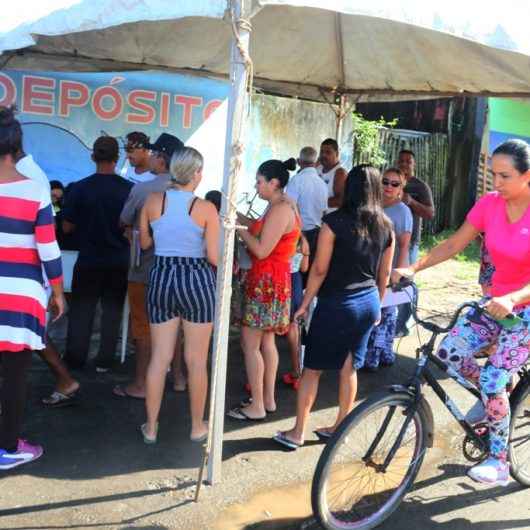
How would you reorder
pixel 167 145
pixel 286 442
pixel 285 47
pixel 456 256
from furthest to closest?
pixel 456 256 < pixel 285 47 < pixel 167 145 < pixel 286 442

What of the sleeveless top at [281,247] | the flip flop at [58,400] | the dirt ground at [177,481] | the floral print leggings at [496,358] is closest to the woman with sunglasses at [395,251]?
the dirt ground at [177,481]

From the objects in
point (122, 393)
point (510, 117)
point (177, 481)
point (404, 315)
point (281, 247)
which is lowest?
point (177, 481)

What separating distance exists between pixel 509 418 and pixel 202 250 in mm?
1934

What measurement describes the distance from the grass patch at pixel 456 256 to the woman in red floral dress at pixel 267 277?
7.46m

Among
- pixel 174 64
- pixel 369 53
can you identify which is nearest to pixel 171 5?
pixel 174 64

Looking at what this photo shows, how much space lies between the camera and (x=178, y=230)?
3.91 meters

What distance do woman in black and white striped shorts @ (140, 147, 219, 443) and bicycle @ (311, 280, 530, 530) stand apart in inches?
44.0

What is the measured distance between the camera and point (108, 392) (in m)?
4.98

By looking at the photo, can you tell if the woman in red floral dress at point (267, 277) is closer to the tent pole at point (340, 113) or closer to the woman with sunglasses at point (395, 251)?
the woman with sunglasses at point (395, 251)

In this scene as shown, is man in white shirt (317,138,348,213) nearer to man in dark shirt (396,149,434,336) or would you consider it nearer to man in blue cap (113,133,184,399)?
man in dark shirt (396,149,434,336)

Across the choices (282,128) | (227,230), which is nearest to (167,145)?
(227,230)

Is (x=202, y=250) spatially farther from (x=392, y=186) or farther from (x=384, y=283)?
(x=392, y=186)

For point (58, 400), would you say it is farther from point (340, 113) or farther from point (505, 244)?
point (340, 113)

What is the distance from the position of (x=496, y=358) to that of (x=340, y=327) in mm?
878
